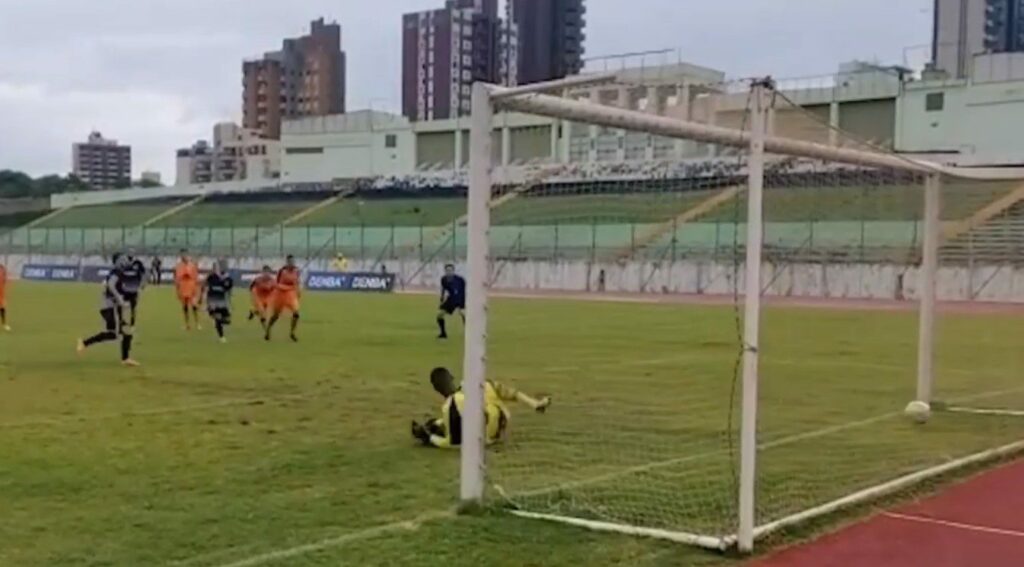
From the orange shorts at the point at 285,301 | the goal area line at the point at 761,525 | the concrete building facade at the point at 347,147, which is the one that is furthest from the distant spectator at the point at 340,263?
the goal area line at the point at 761,525

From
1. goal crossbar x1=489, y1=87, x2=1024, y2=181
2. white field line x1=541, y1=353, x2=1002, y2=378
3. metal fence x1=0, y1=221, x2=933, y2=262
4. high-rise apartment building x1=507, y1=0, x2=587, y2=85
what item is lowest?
white field line x1=541, y1=353, x2=1002, y2=378

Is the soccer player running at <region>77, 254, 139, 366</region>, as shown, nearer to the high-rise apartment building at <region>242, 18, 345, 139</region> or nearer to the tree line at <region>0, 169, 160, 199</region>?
the tree line at <region>0, 169, 160, 199</region>

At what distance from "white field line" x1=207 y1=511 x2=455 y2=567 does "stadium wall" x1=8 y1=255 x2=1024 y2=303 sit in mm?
28813

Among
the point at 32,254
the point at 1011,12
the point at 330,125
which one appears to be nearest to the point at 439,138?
the point at 330,125

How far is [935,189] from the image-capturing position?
12.9 m

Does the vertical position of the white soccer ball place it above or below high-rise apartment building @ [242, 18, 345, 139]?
below

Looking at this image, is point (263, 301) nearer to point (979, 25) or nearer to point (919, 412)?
point (919, 412)

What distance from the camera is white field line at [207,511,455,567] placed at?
667cm

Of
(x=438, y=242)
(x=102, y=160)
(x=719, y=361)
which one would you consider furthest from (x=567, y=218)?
(x=102, y=160)

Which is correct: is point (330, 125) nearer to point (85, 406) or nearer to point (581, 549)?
point (85, 406)

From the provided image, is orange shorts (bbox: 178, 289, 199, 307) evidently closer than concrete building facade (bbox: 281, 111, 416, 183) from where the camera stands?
Yes

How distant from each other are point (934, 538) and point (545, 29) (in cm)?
8292

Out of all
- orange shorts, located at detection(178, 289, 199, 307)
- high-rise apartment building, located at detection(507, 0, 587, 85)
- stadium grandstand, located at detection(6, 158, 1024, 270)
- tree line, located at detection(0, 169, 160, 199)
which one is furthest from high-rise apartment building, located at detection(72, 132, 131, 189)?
orange shorts, located at detection(178, 289, 199, 307)

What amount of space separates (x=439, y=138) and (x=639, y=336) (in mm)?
69339
